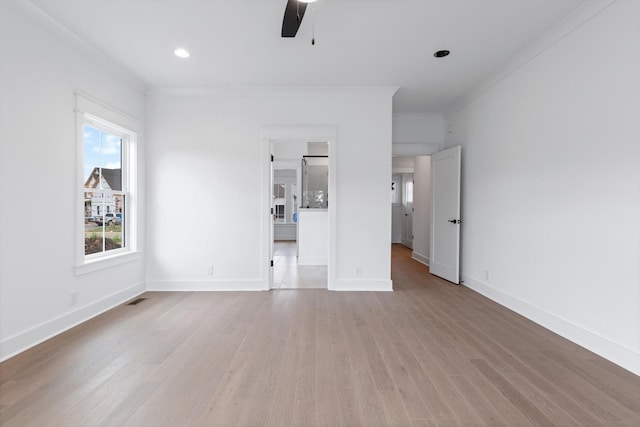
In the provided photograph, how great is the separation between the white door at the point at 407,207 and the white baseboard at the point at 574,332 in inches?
196

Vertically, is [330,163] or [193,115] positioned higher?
[193,115]

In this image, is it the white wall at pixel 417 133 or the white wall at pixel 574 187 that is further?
the white wall at pixel 417 133

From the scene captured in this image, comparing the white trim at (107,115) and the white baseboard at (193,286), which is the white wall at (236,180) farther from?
the white trim at (107,115)

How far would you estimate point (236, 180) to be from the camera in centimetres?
400

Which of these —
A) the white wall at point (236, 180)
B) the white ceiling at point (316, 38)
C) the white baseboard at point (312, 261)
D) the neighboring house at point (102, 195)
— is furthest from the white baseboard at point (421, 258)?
the neighboring house at point (102, 195)

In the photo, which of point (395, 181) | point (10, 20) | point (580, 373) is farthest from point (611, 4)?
point (395, 181)

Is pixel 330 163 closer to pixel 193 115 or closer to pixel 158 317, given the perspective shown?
pixel 193 115

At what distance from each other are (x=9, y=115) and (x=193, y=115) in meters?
1.95

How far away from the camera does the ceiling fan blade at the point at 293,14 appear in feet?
6.38

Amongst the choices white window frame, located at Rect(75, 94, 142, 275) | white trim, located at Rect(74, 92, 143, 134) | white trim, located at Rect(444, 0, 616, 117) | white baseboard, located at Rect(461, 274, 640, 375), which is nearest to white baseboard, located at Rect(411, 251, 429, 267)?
white baseboard, located at Rect(461, 274, 640, 375)

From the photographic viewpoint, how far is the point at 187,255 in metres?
4.01

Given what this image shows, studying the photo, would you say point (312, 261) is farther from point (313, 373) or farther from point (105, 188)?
point (313, 373)

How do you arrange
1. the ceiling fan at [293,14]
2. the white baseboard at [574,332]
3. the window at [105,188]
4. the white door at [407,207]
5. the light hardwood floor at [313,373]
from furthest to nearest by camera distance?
the white door at [407,207] < the window at [105,188] < the white baseboard at [574,332] < the ceiling fan at [293,14] < the light hardwood floor at [313,373]

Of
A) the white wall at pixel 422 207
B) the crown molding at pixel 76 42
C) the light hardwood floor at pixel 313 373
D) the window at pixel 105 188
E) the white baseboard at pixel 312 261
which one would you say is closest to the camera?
the light hardwood floor at pixel 313 373
